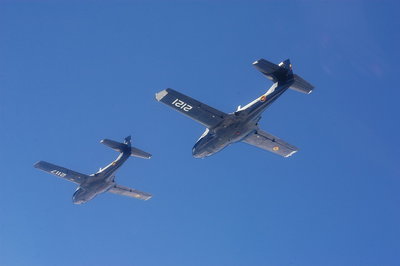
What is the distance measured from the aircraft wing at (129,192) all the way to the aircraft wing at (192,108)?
2414 cm

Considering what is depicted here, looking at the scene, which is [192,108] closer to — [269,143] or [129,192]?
[269,143]

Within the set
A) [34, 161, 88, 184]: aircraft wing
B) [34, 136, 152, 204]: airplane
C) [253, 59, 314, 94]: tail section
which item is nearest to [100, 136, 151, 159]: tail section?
[34, 136, 152, 204]: airplane

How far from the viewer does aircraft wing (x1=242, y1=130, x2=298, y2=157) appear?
161 ft

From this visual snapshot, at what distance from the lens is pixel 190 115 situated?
44.0 meters

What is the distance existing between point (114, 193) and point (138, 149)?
36.1 ft

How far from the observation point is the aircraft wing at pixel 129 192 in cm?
6483

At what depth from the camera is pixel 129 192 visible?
6644 centimetres

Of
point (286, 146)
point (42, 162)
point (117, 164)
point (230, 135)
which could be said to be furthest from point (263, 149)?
point (42, 162)

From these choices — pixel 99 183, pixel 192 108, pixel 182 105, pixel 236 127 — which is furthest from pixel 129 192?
pixel 182 105

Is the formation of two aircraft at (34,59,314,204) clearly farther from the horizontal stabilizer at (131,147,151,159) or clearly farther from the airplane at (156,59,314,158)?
the horizontal stabilizer at (131,147,151,159)

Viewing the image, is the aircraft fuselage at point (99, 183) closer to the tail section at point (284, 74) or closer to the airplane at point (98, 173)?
the airplane at point (98, 173)

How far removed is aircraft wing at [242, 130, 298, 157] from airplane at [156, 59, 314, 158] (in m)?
1.35

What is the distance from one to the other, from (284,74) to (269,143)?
403 inches

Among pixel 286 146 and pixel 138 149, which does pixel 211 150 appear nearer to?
pixel 286 146
